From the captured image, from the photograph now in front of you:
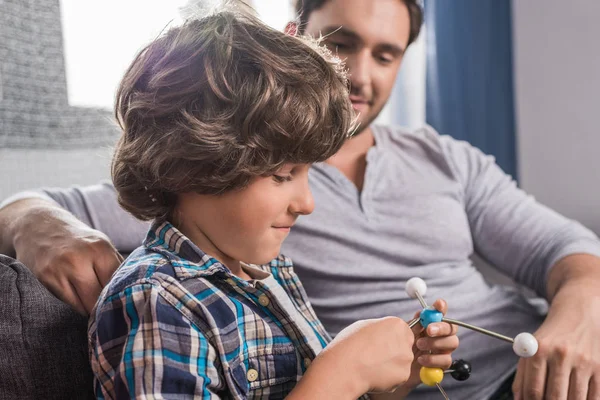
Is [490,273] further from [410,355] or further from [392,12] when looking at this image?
[410,355]

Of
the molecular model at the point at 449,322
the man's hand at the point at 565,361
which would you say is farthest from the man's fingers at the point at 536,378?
the molecular model at the point at 449,322

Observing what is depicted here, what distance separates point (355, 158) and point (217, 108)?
703 millimetres

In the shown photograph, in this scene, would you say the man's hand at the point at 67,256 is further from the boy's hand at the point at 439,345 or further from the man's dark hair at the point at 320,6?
the man's dark hair at the point at 320,6

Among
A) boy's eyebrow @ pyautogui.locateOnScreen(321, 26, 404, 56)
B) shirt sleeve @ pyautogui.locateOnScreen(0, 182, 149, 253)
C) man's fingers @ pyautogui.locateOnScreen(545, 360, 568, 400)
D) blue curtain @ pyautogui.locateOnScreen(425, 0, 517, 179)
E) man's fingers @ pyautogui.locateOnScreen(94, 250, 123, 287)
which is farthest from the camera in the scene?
blue curtain @ pyautogui.locateOnScreen(425, 0, 517, 179)

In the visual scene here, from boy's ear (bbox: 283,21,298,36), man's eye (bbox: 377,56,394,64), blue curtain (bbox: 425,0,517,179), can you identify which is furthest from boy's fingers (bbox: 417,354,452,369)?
blue curtain (bbox: 425,0,517,179)

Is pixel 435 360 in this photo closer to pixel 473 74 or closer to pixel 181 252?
pixel 181 252

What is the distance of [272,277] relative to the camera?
3.01 feet

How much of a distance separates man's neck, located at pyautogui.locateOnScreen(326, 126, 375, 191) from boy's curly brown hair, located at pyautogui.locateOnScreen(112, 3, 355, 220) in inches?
22.3

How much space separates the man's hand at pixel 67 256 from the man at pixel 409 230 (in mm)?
126

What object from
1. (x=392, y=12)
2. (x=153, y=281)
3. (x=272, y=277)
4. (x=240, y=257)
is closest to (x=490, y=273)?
(x=392, y=12)

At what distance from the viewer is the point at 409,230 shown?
1.28 m

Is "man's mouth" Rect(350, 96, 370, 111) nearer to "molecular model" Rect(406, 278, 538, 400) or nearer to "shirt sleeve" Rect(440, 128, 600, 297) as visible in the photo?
"shirt sleeve" Rect(440, 128, 600, 297)

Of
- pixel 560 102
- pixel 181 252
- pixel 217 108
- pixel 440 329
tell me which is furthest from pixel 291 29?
pixel 560 102

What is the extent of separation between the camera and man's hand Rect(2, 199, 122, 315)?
0.81m
